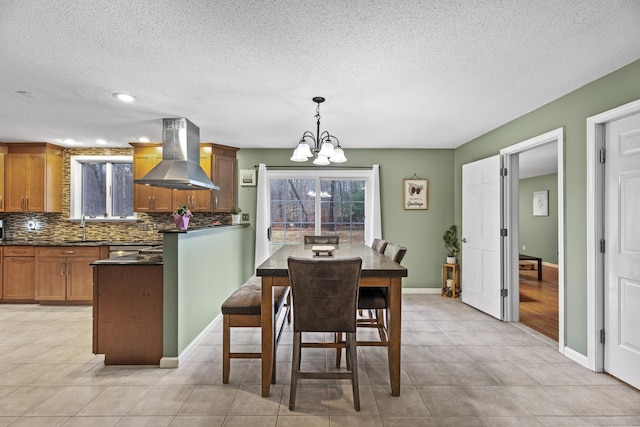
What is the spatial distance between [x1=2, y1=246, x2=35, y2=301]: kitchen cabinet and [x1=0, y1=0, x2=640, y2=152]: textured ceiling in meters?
1.80

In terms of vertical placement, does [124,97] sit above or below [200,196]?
above

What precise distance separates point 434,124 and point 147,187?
13.0 feet

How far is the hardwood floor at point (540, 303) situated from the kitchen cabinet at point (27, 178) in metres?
6.59

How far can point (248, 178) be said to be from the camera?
5230 mm

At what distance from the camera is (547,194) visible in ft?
26.6

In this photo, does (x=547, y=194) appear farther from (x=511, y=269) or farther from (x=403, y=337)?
(x=403, y=337)

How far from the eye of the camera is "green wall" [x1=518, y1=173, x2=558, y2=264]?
7.95 metres

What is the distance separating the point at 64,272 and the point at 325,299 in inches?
166

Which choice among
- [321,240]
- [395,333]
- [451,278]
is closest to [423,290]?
[451,278]

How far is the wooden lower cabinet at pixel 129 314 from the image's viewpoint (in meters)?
2.74

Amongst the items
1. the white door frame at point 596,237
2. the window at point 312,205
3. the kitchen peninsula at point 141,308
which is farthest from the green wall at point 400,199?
the white door frame at point 596,237

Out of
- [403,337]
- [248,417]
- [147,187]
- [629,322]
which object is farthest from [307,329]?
[147,187]

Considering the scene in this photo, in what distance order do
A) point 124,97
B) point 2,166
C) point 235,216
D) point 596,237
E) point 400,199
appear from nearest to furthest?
point 596,237 < point 124,97 < point 2,166 < point 235,216 < point 400,199

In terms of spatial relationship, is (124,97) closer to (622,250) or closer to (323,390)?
(323,390)
